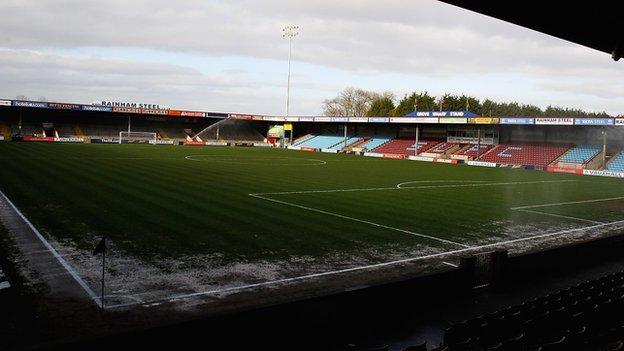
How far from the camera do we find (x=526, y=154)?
5394cm

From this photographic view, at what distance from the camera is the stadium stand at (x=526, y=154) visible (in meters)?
51.8

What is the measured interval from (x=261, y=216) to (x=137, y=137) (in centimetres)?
6199

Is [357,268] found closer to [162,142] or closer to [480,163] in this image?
[480,163]

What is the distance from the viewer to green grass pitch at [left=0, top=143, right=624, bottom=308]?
12.5 m

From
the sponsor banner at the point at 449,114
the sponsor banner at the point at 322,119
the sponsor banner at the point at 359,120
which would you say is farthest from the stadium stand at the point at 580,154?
the sponsor banner at the point at 322,119

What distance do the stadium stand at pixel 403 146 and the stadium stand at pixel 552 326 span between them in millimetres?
55824

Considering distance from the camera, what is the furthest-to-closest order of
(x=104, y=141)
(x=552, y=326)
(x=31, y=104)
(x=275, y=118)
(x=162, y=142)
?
(x=275, y=118) → (x=162, y=142) → (x=104, y=141) → (x=31, y=104) → (x=552, y=326)

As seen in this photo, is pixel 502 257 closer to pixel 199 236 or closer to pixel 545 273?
pixel 545 273

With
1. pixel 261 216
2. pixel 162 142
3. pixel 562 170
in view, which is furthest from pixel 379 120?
pixel 261 216

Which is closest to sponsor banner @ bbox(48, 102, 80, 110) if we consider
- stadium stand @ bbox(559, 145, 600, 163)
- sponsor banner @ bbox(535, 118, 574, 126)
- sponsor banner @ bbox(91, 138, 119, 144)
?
sponsor banner @ bbox(91, 138, 119, 144)

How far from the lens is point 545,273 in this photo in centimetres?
1218

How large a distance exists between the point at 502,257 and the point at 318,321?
510 cm

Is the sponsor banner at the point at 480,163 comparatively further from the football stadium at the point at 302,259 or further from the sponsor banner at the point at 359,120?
the sponsor banner at the point at 359,120

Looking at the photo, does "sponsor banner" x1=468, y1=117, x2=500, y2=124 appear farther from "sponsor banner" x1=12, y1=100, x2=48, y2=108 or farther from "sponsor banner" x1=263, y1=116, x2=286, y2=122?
"sponsor banner" x1=12, y1=100, x2=48, y2=108
